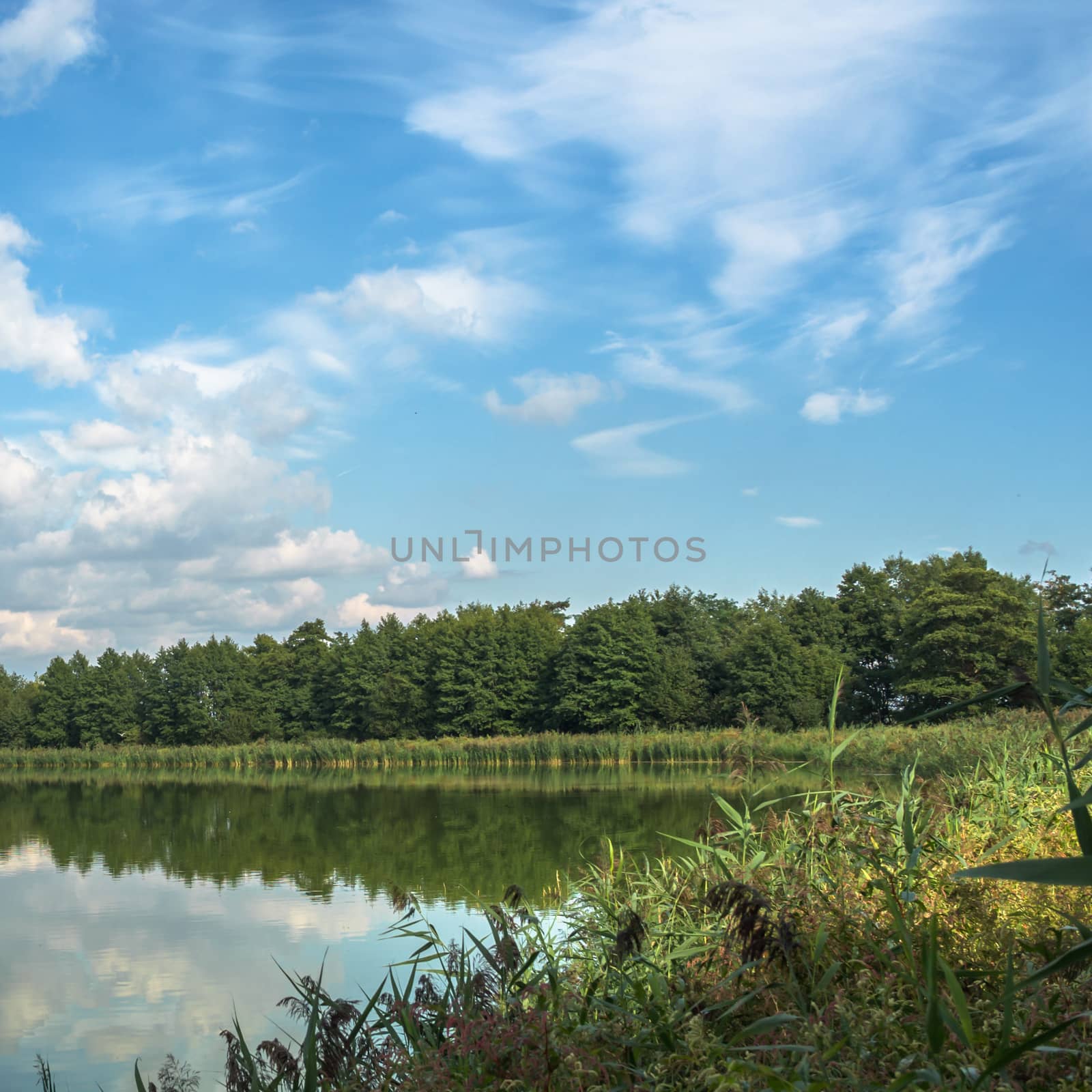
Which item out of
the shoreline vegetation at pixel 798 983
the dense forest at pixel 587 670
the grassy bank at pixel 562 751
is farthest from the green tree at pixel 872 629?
the shoreline vegetation at pixel 798 983

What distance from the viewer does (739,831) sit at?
463 cm

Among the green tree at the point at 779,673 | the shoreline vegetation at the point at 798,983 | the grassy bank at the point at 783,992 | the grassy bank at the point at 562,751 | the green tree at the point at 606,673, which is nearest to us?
the shoreline vegetation at the point at 798,983

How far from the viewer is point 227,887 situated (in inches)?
469

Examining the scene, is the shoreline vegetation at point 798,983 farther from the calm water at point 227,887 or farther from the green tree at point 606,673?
the green tree at point 606,673

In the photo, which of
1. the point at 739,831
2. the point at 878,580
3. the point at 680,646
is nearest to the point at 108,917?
the point at 739,831

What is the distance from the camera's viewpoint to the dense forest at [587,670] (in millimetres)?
37344

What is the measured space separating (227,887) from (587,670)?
101ft

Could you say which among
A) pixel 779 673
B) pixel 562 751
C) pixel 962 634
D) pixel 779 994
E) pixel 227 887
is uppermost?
pixel 962 634

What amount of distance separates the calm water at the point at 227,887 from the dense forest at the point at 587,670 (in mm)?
17556

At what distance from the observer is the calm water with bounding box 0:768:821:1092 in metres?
6.74

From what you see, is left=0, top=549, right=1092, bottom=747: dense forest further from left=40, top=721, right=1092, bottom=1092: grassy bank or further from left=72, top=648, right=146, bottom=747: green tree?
left=40, top=721, right=1092, bottom=1092: grassy bank

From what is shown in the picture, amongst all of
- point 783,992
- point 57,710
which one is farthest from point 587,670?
point 783,992

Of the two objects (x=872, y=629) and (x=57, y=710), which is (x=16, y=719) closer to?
(x=57, y=710)

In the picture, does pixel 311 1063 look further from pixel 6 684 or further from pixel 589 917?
pixel 6 684
